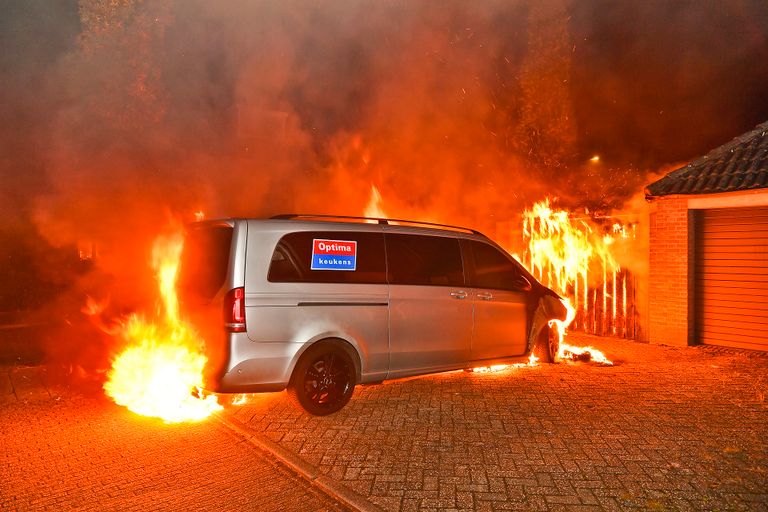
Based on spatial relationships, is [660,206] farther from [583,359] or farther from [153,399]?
[153,399]

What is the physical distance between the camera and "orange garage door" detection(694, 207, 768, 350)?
316 inches

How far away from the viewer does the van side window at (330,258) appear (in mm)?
4992

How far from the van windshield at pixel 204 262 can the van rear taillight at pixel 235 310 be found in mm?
169

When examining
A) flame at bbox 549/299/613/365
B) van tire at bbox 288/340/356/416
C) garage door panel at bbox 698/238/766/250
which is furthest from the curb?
garage door panel at bbox 698/238/766/250

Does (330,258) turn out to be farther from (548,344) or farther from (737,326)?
(737,326)

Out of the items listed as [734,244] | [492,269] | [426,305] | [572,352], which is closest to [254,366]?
[426,305]

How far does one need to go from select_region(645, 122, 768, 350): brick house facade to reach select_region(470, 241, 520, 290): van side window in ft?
11.3

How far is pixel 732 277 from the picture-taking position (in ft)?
27.5

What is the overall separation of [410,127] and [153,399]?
10.6 meters

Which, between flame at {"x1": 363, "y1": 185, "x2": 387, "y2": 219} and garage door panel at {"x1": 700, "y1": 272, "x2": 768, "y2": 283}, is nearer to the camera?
garage door panel at {"x1": 700, "y1": 272, "x2": 768, "y2": 283}

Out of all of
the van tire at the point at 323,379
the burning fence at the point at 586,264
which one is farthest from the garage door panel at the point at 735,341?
the van tire at the point at 323,379

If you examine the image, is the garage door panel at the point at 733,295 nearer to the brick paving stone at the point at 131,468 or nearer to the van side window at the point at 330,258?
the van side window at the point at 330,258

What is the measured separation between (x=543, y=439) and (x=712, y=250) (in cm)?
563

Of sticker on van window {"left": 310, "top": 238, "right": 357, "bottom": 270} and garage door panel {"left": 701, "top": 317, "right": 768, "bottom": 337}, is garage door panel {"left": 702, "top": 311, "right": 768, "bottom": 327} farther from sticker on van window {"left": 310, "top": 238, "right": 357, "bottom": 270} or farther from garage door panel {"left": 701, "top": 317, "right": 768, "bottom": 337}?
sticker on van window {"left": 310, "top": 238, "right": 357, "bottom": 270}
